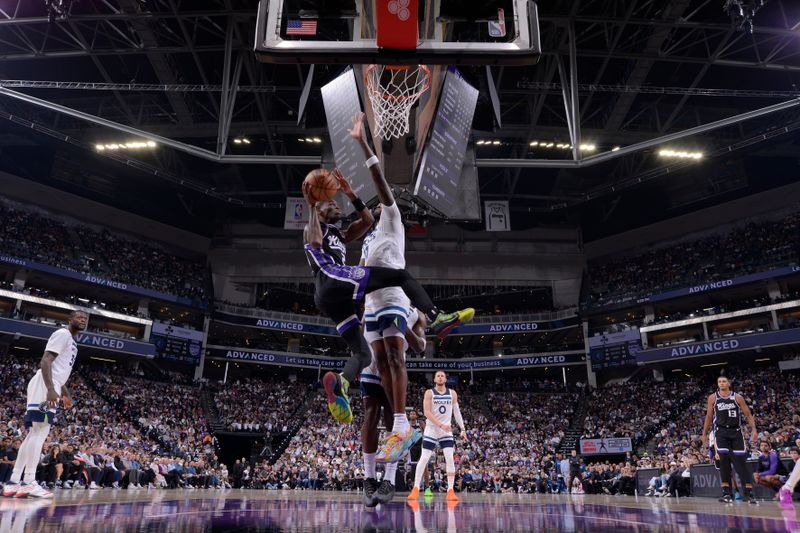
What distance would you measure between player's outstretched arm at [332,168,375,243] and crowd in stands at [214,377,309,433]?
Result: 81.9ft

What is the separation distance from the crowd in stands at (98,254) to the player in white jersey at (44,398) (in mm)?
27502

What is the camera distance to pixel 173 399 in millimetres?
28141

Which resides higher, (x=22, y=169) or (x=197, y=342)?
(x=22, y=169)

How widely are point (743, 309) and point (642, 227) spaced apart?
9134 millimetres

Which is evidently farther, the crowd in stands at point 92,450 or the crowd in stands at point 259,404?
the crowd in stands at point 259,404

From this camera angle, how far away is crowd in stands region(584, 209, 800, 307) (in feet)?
96.7

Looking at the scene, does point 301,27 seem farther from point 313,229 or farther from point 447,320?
point 447,320

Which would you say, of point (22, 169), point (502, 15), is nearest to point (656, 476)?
point (502, 15)

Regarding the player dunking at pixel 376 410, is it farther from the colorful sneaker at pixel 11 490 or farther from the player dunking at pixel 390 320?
the colorful sneaker at pixel 11 490

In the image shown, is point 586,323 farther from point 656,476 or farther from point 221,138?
point 221,138

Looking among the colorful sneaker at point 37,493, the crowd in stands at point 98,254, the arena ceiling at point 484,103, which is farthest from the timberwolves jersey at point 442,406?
the crowd in stands at point 98,254

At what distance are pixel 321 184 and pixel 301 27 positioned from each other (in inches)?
118

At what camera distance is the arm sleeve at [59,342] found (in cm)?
570

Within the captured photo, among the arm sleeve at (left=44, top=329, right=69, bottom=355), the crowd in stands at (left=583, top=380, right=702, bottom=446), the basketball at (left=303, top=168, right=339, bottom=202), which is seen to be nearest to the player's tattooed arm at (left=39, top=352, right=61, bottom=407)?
the arm sleeve at (left=44, top=329, right=69, bottom=355)
